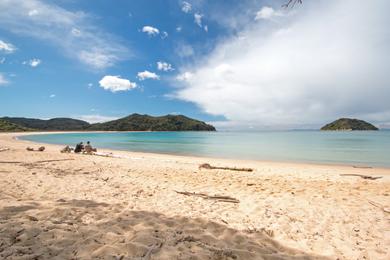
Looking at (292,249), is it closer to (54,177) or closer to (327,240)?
(327,240)

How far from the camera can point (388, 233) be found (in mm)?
5422

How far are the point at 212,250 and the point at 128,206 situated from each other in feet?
10.6

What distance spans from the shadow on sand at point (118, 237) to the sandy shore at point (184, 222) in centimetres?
2

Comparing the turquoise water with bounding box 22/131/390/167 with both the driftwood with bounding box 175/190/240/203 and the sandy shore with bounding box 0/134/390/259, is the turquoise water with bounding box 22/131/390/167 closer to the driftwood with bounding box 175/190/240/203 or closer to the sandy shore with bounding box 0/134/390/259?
the sandy shore with bounding box 0/134/390/259

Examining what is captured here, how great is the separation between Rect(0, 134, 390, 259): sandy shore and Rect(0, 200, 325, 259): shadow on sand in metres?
0.02

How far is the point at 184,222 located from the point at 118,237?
1644 millimetres

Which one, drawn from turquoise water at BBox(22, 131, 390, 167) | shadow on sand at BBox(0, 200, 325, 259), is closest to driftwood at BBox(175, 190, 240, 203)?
shadow on sand at BBox(0, 200, 325, 259)

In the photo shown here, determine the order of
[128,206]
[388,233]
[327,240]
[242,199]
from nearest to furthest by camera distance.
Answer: [327,240], [388,233], [128,206], [242,199]

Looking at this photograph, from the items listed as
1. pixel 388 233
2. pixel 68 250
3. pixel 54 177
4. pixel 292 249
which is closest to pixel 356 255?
pixel 292 249

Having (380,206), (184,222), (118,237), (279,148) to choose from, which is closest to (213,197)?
(184,222)

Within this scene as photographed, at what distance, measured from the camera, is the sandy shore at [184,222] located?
13.9ft

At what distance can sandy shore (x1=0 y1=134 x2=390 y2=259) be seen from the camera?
4.24 m

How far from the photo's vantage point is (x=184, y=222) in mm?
5719

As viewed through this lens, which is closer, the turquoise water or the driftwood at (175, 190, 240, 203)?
the driftwood at (175, 190, 240, 203)
